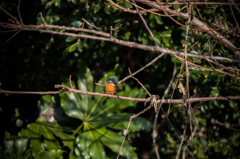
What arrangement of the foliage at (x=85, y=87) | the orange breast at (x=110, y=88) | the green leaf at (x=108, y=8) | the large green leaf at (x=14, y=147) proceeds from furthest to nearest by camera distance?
the large green leaf at (x=14, y=147) < the orange breast at (x=110, y=88) < the foliage at (x=85, y=87) < the green leaf at (x=108, y=8)

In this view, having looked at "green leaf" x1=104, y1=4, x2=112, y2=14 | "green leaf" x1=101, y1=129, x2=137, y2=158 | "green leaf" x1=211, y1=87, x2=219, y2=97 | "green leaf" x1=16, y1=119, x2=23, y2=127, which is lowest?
"green leaf" x1=101, y1=129, x2=137, y2=158

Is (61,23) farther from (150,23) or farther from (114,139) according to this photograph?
(114,139)

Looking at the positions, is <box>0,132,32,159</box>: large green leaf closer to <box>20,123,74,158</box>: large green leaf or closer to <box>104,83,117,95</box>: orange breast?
<box>20,123,74,158</box>: large green leaf

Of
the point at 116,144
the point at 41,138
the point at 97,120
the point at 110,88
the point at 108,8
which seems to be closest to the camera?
the point at 108,8

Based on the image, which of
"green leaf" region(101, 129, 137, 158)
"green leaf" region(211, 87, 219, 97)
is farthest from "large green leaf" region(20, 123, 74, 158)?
"green leaf" region(211, 87, 219, 97)

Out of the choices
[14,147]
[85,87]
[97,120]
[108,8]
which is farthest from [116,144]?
[108,8]

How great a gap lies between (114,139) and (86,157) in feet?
1.34

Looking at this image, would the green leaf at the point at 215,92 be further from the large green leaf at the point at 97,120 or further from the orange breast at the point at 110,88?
the orange breast at the point at 110,88

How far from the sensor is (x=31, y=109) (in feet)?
9.55

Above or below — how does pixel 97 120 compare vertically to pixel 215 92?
below

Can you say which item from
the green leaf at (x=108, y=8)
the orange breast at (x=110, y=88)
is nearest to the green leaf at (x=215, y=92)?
the orange breast at (x=110, y=88)

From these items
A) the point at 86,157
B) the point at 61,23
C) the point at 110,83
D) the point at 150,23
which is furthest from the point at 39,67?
the point at 150,23

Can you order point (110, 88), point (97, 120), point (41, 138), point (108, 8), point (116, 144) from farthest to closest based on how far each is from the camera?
point (97, 120)
point (41, 138)
point (116, 144)
point (110, 88)
point (108, 8)

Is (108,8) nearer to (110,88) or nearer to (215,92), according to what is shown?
(110,88)
